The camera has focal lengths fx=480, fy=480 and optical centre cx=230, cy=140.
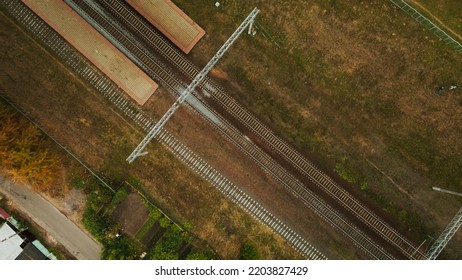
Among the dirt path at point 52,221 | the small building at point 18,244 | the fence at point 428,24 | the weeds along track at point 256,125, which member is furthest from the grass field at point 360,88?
the small building at point 18,244

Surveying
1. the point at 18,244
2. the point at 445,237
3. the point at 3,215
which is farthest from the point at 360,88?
the point at 3,215

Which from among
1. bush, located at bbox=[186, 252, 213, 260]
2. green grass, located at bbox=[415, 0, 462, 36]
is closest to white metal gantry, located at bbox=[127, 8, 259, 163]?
bush, located at bbox=[186, 252, 213, 260]

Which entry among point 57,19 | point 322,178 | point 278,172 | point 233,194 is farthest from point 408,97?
point 57,19

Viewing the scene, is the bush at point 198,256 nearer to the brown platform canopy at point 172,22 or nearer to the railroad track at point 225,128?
the railroad track at point 225,128

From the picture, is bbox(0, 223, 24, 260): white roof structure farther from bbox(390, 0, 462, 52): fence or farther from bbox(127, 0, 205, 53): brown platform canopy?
Answer: bbox(390, 0, 462, 52): fence

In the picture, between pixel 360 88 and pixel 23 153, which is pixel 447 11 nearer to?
pixel 360 88

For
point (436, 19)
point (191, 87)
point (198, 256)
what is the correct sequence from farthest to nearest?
point (436, 19) → point (198, 256) → point (191, 87)
